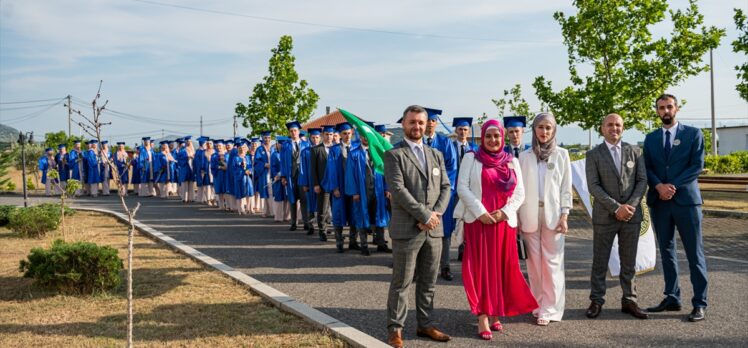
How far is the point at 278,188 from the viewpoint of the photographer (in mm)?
14359

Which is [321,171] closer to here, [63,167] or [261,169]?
[261,169]

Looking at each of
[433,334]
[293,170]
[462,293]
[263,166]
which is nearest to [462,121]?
[462,293]

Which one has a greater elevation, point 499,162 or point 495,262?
point 499,162

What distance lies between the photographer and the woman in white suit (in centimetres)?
582

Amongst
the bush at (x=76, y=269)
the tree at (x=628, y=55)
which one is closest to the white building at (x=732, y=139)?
the tree at (x=628, y=55)

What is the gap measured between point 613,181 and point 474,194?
158 centimetres

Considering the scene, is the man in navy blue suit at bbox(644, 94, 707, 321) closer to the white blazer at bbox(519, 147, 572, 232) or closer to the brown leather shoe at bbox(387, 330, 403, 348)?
the white blazer at bbox(519, 147, 572, 232)

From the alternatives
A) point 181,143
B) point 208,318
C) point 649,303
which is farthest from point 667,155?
point 181,143

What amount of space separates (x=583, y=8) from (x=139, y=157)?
17.1 metres

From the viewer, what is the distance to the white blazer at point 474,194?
5535 millimetres

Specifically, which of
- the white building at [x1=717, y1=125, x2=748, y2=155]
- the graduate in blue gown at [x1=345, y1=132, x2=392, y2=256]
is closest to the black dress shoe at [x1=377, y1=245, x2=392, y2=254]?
the graduate in blue gown at [x1=345, y1=132, x2=392, y2=256]

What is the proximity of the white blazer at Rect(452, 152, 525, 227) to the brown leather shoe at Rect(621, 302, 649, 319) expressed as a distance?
1.54 meters

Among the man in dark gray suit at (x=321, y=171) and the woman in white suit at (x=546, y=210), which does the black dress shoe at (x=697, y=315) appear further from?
the man in dark gray suit at (x=321, y=171)

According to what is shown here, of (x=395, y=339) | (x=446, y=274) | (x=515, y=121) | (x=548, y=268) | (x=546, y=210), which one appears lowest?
(x=395, y=339)
